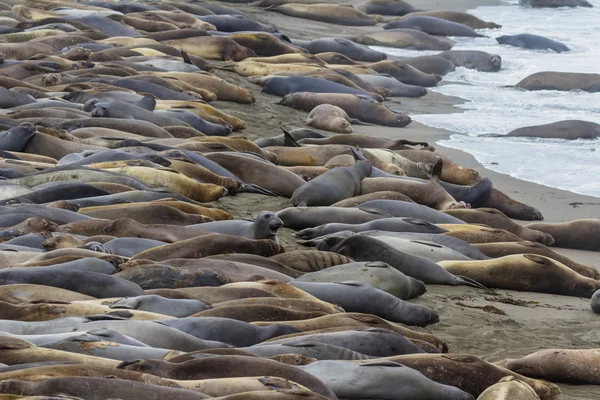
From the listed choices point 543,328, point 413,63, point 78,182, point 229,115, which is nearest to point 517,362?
point 543,328

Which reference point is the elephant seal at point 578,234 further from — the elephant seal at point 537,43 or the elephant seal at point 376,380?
the elephant seal at point 537,43

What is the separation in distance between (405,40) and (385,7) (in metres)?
3.09

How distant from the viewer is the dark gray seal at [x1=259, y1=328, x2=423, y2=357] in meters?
4.54

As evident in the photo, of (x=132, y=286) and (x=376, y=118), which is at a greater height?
(x=132, y=286)

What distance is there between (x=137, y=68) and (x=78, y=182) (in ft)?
16.4

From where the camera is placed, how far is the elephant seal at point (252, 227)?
661 cm

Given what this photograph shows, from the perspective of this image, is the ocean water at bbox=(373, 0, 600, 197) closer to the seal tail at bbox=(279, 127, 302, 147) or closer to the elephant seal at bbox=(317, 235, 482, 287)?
the seal tail at bbox=(279, 127, 302, 147)

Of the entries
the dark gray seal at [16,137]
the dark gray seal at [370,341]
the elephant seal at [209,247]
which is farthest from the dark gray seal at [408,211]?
the dark gray seal at [370,341]

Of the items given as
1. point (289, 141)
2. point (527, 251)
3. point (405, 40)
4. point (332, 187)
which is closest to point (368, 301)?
point (527, 251)

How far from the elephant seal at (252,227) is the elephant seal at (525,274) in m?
1.23

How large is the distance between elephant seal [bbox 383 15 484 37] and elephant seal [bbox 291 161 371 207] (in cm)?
1130

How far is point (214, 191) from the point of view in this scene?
789 cm

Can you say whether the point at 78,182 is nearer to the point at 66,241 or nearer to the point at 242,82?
the point at 66,241

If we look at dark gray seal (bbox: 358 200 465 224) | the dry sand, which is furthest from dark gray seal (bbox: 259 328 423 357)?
dark gray seal (bbox: 358 200 465 224)
